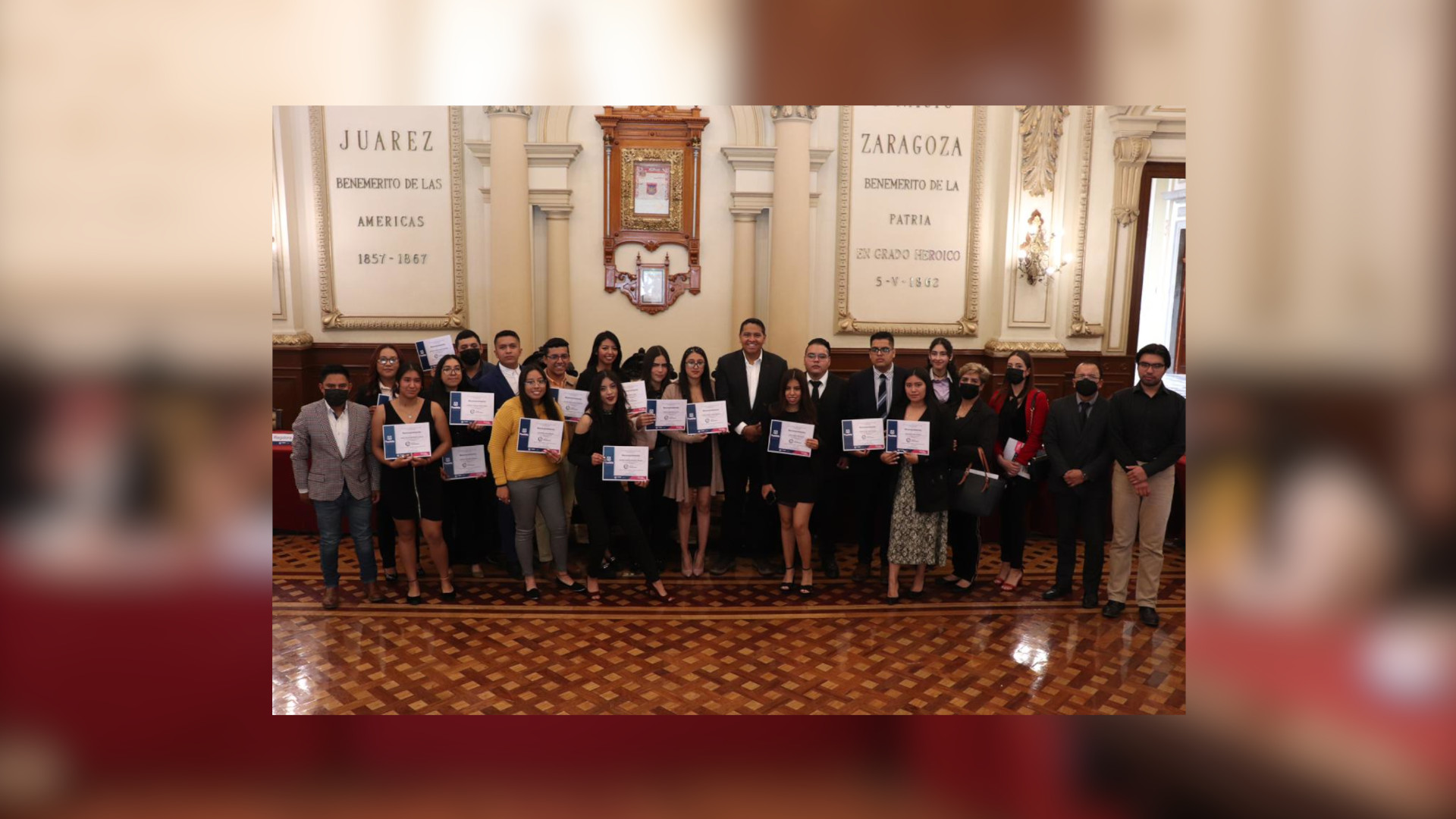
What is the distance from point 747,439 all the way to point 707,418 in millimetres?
371

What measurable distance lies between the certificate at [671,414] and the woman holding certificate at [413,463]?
1166 millimetres

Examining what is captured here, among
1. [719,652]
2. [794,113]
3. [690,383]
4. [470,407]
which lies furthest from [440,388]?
[794,113]

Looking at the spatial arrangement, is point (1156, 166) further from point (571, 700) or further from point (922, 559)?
point (571, 700)

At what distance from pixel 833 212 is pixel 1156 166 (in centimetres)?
296

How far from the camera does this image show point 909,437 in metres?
4.54

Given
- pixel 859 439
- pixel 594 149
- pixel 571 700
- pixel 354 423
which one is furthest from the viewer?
pixel 594 149

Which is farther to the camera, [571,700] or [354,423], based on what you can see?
[354,423]

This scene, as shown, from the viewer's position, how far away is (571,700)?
3543mm

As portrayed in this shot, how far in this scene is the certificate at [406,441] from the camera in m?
4.31

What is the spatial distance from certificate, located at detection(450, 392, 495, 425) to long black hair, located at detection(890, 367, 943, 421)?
7.39 ft

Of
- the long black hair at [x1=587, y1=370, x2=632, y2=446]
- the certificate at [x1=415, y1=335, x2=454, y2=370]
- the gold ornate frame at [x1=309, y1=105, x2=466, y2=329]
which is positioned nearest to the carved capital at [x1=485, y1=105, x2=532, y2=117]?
the gold ornate frame at [x1=309, y1=105, x2=466, y2=329]

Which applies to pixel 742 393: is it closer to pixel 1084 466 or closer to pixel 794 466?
pixel 794 466
